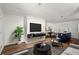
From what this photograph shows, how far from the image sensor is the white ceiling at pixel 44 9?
1566mm

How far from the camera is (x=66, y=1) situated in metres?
1.58

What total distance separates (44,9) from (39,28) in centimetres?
34

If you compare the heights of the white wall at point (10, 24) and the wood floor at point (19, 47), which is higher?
the white wall at point (10, 24)

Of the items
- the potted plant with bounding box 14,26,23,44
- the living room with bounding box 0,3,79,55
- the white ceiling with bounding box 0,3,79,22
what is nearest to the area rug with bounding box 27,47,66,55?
the living room with bounding box 0,3,79,55

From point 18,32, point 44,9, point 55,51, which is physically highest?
point 44,9

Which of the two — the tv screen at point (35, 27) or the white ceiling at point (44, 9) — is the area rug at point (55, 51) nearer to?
the tv screen at point (35, 27)

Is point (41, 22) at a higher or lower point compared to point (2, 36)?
higher

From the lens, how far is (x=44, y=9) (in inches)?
62.7

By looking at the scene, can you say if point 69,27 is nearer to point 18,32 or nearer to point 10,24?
point 18,32

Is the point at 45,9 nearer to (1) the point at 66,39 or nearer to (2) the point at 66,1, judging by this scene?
(2) the point at 66,1

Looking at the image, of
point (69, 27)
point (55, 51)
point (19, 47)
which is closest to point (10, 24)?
point (19, 47)

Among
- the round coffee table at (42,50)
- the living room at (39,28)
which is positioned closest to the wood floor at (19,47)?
the living room at (39,28)
